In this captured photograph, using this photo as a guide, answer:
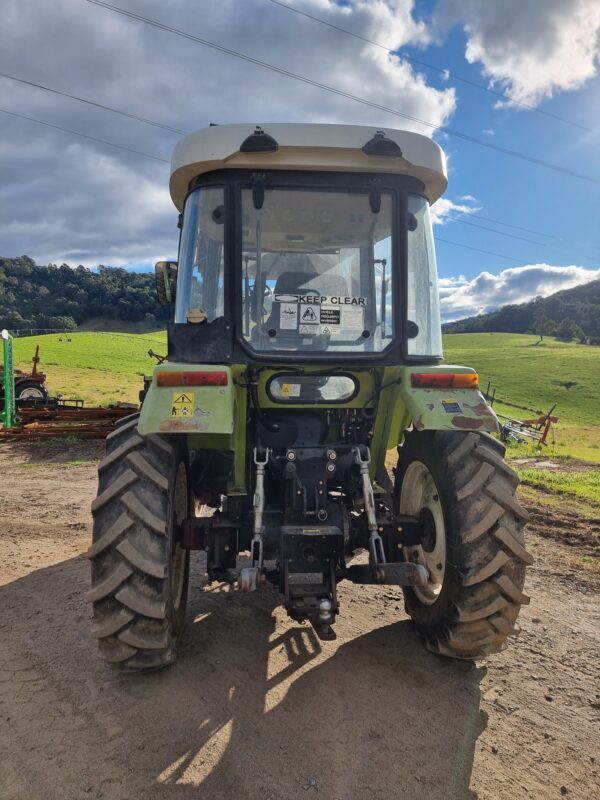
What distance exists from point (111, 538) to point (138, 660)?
27.8 inches

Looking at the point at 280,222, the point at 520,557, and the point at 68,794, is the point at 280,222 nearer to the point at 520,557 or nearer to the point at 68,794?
the point at 520,557

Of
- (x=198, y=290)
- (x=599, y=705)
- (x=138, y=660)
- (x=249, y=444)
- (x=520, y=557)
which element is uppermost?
(x=198, y=290)

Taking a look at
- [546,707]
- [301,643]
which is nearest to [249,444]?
[301,643]

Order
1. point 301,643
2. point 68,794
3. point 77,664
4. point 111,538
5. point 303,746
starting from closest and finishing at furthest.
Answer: point 68,794 → point 303,746 → point 111,538 → point 77,664 → point 301,643

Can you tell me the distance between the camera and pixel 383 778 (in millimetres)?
2482

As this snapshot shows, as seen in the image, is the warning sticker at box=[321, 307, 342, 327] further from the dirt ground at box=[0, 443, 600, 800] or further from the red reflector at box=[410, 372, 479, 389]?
the dirt ground at box=[0, 443, 600, 800]

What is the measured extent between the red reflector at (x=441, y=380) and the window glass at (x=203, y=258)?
1.27 meters

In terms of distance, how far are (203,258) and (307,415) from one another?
1228mm

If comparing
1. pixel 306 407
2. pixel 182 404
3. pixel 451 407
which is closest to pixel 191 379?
pixel 182 404

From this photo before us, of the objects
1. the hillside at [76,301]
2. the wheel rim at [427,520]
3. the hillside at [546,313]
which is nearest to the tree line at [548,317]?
the hillside at [546,313]

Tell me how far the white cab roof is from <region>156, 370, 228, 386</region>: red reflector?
1.29 metres

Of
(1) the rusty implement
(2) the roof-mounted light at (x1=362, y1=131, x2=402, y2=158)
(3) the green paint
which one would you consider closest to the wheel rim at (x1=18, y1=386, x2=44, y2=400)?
(1) the rusty implement

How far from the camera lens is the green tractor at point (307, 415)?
3043 mm

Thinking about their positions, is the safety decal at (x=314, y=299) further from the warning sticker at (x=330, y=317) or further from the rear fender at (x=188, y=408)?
the rear fender at (x=188, y=408)
